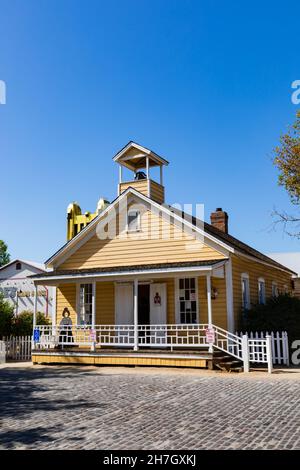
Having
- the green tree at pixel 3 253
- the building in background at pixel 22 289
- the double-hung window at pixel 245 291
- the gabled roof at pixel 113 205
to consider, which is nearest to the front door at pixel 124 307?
the gabled roof at pixel 113 205

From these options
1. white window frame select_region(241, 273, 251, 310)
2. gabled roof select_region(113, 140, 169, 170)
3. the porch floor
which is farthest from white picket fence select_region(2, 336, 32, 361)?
white window frame select_region(241, 273, 251, 310)

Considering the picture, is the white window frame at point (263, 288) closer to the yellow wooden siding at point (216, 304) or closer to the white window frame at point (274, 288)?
the white window frame at point (274, 288)

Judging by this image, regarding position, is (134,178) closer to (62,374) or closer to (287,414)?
(62,374)

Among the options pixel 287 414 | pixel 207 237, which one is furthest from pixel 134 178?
pixel 287 414

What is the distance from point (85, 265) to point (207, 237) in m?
6.06

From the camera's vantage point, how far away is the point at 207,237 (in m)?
18.5

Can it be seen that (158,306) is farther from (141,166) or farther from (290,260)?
(290,260)

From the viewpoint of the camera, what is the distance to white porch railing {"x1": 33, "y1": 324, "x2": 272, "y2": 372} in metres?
16.1

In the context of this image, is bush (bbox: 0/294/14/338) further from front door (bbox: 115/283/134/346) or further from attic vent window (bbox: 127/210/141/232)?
attic vent window (bbox: 127/210/141/232)

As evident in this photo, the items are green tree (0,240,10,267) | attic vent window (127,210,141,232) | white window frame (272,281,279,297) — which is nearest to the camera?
attic vent window (127,210,141,232)

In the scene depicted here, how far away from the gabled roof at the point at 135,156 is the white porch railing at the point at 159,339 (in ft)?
24.5

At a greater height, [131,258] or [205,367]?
[131,258]

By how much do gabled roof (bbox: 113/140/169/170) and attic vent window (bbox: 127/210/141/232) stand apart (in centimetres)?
257

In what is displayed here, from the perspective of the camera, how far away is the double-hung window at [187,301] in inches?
737
